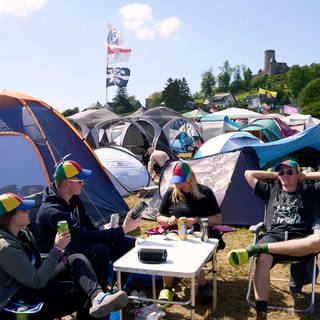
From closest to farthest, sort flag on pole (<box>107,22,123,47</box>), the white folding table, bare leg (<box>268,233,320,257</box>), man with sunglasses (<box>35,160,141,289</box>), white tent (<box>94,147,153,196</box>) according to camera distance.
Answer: the white folding table < man with sunglasses (<box>35,160,141,289</box>) < bare leg (<box>268,233,320,257</box>) < white tent (<box>94,147,153,196</box>) < flag on pole (<box>107,22,123,47</box>)

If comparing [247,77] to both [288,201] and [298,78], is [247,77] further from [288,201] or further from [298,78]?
[288,201]

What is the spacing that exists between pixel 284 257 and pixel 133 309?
134 cm

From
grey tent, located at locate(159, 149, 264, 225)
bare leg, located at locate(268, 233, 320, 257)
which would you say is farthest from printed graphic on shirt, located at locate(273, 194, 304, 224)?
grey tent, located at locate(159, 149, 264, 225)

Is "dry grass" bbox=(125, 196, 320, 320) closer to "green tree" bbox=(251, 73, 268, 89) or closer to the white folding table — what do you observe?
the white folding table

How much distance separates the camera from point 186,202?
393cm

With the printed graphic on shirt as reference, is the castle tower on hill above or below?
above

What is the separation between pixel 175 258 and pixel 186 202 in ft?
3.41

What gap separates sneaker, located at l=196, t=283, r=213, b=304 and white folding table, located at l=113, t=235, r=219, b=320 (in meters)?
0.07

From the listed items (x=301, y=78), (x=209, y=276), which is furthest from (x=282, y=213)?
(x=301, y=78)

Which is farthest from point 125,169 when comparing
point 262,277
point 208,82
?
point 208,82

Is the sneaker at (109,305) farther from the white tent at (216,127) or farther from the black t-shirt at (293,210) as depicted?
the white tent at (216,127)

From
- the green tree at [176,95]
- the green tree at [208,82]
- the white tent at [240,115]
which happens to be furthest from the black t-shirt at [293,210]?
the green tree at [208,82]

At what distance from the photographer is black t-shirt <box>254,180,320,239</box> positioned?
12.2 feet

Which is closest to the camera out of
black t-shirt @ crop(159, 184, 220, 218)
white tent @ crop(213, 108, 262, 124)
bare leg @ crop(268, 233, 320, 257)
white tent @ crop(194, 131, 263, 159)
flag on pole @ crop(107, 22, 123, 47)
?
bare leg @ crop(268, 233, 320, 257)
